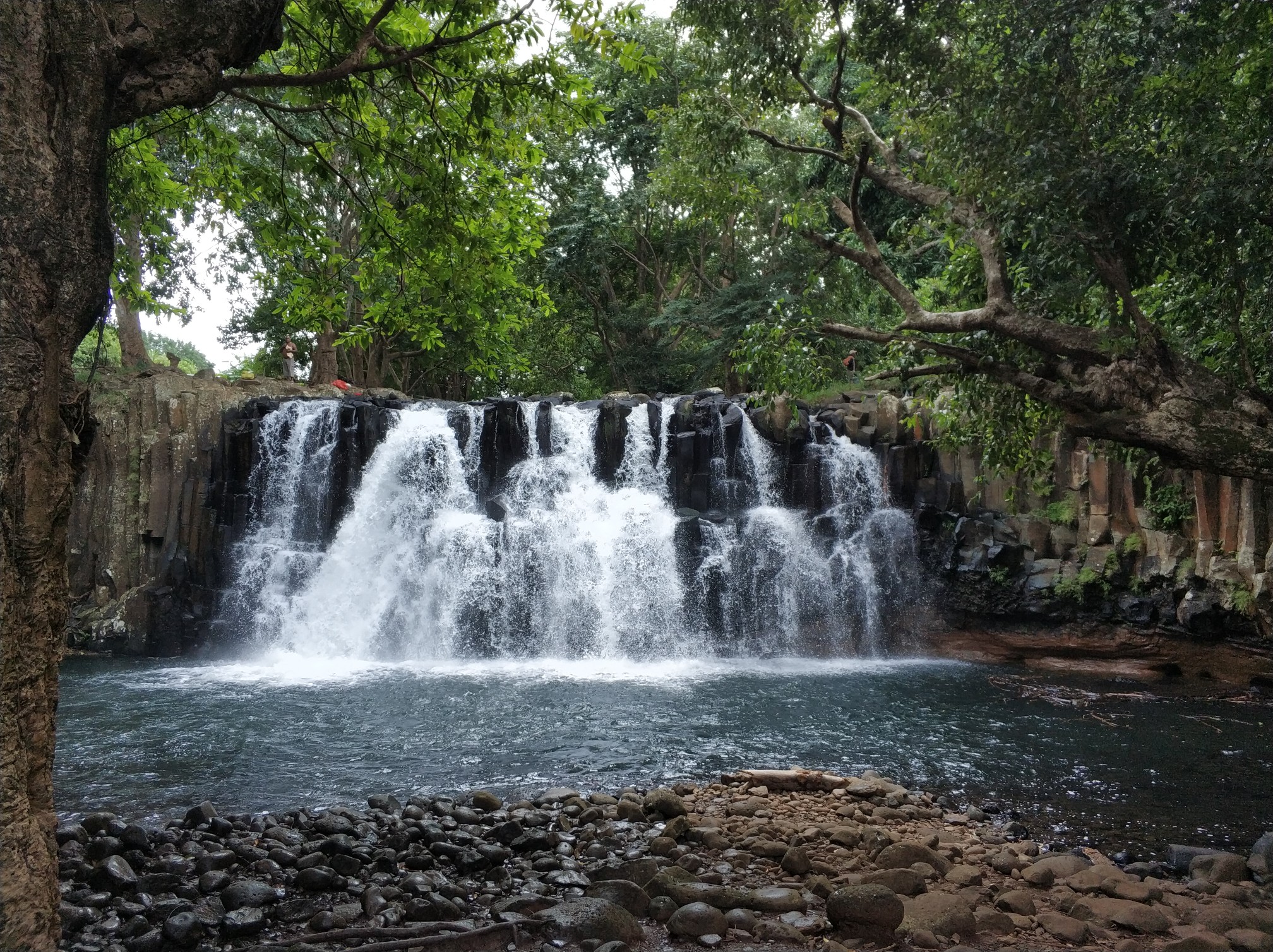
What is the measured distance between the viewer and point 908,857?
5750 millimetres

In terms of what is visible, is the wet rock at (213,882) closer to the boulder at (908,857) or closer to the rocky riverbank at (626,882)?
the rocky riverbank at (626,882)

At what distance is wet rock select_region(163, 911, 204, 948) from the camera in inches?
174

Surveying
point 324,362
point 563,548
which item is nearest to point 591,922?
point 563,548

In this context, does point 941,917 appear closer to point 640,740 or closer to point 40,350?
point 40,350

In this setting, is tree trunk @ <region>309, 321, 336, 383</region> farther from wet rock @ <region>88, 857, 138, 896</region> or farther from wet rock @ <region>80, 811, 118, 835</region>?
wet rock @ <region>88, 857, 138, 896</region>

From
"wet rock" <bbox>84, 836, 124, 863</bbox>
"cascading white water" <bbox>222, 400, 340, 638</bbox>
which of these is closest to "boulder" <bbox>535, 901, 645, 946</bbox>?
"wet rock" <bbox>84, 836, 124, 863</bbox>

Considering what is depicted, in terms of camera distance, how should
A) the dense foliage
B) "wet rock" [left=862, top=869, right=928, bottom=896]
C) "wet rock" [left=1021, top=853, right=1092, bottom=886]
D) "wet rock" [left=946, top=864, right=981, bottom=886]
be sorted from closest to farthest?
"wet rock" [left=862, top=869, right=928, bottom=896], "wet rock" [left=946, top=864, right=981, bottom=886], "wet rock" [left=1021, top=853, right=1092, bottom=886], the dense foliage

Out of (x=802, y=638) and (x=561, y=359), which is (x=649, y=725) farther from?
(x=561, y=359)

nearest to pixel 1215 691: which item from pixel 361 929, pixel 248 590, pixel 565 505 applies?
pixel 565 505

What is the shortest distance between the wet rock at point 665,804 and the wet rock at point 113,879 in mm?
3493

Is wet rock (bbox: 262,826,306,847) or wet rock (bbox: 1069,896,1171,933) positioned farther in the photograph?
wet rock (bbox: 262,826,306,847)

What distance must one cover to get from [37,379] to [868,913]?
4479mm

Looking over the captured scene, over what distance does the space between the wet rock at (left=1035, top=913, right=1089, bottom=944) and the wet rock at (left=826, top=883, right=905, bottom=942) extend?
822 millimetres

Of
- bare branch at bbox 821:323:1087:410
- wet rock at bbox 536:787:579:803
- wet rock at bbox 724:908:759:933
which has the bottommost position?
wet rock at bbox 536:787:579:803
